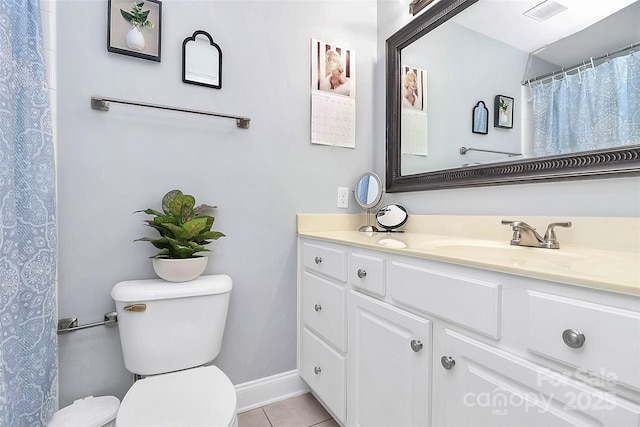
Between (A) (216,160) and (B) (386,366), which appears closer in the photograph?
(B) (386,366)

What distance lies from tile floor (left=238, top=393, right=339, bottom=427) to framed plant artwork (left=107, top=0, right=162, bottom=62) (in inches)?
64.9

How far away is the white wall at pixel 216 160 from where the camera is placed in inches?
46.8

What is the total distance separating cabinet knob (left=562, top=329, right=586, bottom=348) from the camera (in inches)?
20.7

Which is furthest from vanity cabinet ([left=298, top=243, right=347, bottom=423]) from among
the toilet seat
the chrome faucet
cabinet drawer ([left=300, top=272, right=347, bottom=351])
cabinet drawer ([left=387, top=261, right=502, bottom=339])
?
the chrome faucet

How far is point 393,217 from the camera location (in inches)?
62.6

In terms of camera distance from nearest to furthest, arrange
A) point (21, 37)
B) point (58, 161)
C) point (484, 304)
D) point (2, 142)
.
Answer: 1. point (484, 304)
2. point (2, 142)
3. point (21, 37)
4. point (58, 161)

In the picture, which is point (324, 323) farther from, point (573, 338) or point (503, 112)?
point (503, 112)

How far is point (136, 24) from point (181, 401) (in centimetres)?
142

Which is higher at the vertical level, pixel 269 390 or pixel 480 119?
pixel 480 119

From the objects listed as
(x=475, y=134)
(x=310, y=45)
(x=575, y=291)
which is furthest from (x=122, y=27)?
(x=575, y=291)

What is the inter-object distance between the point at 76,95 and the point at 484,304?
60.7 inches

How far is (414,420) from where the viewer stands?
0.88m

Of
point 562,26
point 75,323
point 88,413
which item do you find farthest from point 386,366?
point 562,26

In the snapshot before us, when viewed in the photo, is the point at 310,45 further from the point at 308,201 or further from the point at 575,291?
the point at 575,291
